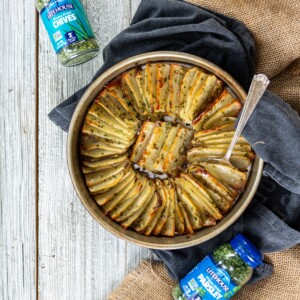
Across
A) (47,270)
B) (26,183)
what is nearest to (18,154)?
(26,183)

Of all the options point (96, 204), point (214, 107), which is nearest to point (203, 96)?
point (214, 107)

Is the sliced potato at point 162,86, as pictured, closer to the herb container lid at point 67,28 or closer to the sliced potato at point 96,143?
the sliced potato at point 96,143

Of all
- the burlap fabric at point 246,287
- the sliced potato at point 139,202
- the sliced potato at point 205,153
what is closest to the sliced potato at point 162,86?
→ the sliced potato at point 205,153

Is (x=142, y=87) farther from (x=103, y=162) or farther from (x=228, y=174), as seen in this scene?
(x=228, y=174)

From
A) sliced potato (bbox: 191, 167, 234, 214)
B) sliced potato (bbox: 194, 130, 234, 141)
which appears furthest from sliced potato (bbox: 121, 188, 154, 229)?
sliced potato (bbox: 194, 130, 234, 141)

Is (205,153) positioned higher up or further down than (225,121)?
further down

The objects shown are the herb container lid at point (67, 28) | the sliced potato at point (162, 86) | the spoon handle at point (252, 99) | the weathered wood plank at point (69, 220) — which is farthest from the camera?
the weathered wood plank at point (69, 220)
